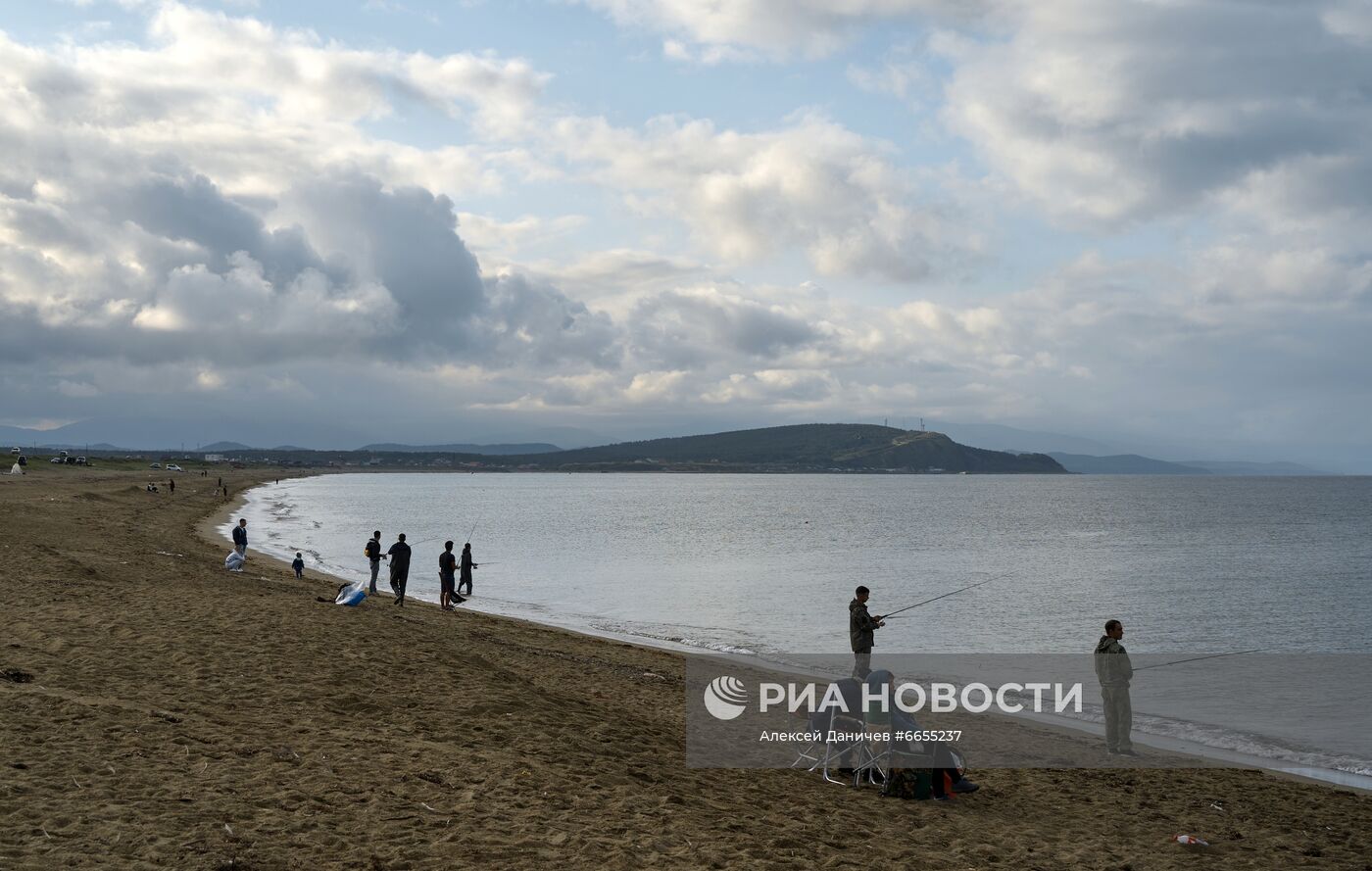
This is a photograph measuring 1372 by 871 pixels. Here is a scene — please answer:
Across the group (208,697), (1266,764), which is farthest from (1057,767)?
(208,697)

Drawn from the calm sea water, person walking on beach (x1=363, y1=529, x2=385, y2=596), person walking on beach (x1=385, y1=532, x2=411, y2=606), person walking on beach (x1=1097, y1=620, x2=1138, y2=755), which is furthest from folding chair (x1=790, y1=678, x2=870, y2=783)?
person walking on beach (x1=363, y1=529, x2=385, y2=596)

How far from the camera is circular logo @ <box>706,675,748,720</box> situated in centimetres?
1575

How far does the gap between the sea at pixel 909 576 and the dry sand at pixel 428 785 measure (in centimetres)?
693

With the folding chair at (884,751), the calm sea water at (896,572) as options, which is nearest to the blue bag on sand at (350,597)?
the calm sea water at (896,572)

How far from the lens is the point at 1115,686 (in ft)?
45.3

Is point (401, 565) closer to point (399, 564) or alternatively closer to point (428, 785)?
point (399, 564)

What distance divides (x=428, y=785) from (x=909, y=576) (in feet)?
128

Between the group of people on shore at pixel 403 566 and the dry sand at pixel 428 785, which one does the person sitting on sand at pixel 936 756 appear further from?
the group of people on shore at pixel 403 566

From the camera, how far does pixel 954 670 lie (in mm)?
22766

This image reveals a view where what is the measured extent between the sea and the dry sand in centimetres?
693

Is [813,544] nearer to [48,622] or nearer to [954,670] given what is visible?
[954,670]

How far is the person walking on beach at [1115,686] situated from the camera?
13.5m

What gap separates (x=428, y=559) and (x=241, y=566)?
64.6 feet

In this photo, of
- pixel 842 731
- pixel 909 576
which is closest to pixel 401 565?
pixel 842 731
